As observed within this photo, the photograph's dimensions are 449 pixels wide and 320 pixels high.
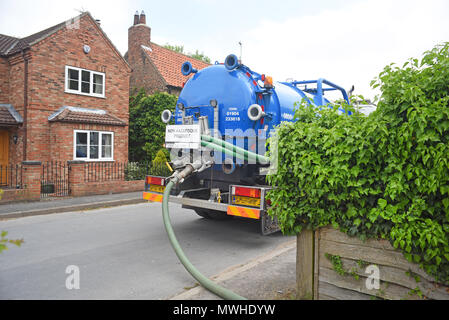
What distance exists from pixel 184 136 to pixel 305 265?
2.87 metres

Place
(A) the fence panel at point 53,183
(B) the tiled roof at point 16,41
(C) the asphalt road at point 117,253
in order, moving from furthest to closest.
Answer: (B) the tiled roof at point 16,41
(A) the fence panel at point 53,183
(C) the asphalt road at point 117,253

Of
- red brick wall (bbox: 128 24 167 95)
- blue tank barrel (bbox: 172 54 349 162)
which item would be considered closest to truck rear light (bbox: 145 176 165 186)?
blue tank barrel (bbox: 172 54 349 162)

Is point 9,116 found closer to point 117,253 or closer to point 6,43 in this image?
point 6,43

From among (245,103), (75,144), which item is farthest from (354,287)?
(75,144)

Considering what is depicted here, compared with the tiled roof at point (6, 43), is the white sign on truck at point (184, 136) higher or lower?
lower

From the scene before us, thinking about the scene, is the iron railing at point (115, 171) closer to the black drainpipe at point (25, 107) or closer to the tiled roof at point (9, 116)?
the black drainpipe at point (25, 107)

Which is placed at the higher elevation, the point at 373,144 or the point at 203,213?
the point at 373,144

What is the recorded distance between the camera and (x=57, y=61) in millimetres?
12914

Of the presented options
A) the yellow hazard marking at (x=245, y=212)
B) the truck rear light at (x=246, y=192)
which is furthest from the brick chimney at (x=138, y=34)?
the yellow hazard marking at (x=245, y=212)

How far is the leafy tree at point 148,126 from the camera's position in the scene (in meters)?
16.0

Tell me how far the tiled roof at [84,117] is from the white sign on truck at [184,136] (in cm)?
869

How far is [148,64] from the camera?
19.2 meters
